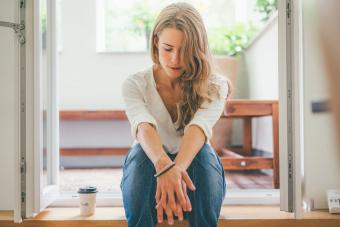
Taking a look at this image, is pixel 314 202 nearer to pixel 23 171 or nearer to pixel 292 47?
pixel 292 47

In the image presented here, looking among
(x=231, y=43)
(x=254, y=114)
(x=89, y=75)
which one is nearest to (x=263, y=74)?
(x=231, y=43)

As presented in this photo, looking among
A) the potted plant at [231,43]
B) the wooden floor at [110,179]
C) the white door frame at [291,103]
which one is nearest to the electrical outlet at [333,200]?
the white door frame at [291,103]

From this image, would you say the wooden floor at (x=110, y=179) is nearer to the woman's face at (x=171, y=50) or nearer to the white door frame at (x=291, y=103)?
the white door frame at (x=291, y=103)

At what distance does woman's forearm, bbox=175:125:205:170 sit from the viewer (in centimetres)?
100

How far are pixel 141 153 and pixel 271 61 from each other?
5.79 ft

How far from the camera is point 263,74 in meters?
2.86

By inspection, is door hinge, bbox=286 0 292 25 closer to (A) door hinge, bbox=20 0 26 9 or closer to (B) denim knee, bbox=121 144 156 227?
(B) denim knee, bbox=121 144 156 227

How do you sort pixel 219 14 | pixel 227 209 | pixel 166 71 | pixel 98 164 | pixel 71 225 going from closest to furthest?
pixel 166 71 → pixel 71 225 → pixel 227 209 → pixel 98 164 → pixel 219 14

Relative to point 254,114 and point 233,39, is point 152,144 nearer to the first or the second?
point 254,114

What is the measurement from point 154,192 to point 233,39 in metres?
2.47

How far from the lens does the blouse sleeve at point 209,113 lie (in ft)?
3.58

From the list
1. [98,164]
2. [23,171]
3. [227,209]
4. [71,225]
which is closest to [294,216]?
[227,209]

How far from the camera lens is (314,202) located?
1454 mm

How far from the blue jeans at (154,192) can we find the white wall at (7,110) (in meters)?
0.60
